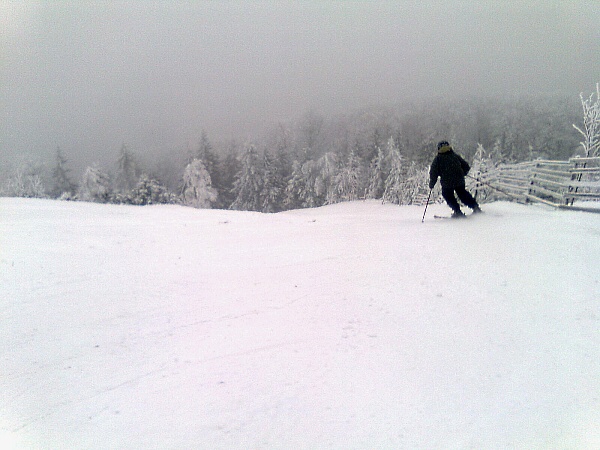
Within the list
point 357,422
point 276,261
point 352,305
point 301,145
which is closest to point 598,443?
point 357,422

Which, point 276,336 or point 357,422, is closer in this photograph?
point 357,422

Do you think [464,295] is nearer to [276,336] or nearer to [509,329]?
[509,329]

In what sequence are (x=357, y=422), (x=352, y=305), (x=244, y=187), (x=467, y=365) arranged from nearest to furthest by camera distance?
(x=357, y=422), (x=467, y=365), (x=352, y=305), (x=244, y=187)

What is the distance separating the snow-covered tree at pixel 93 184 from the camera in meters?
42.4

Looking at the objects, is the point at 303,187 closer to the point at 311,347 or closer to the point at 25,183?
the point at 25,183

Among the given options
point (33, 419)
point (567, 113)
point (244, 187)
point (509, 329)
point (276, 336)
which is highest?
point (567, 113)

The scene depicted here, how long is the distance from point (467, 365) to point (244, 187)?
4976cm

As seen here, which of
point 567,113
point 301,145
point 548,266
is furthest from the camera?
point 301,145

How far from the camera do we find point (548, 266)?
4.77 metres

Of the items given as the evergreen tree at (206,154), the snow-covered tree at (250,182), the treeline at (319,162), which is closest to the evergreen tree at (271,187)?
the treeline at (319,162)

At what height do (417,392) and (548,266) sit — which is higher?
(548,266)

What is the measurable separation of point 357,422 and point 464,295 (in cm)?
242

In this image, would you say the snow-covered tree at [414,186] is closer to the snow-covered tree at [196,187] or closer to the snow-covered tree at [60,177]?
the snow-covered tree at [196,187]

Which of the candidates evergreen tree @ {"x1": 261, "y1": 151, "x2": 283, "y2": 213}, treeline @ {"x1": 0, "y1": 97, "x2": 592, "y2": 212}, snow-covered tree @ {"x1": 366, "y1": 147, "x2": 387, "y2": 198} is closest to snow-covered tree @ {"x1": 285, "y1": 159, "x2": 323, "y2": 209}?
treeline @ {"x1": 0, "y1": 97, "x2": 592, "y2": 212}
